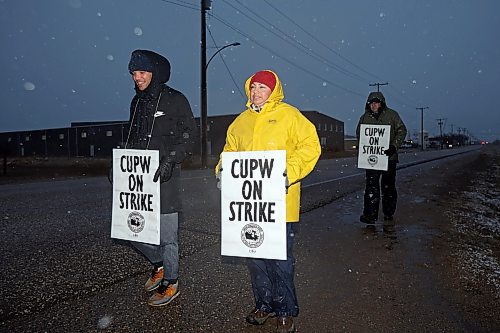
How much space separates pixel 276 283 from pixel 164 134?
154cm

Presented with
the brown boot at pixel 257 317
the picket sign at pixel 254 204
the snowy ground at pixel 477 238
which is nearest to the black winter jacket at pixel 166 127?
the picket sign at pixel 254 204

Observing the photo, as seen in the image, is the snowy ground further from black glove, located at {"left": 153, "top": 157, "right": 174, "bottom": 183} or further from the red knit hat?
black glove, located at {"left": 153, "top": 157, "right": 174, "bottom": 183}

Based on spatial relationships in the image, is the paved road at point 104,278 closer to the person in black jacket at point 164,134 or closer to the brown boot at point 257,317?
the brown boot at point 257,317

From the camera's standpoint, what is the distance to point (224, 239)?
344 centimetres

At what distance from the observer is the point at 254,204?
3289 mm

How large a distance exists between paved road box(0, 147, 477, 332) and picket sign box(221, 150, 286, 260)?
0.63 metres

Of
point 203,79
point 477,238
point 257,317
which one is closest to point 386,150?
point 477,238

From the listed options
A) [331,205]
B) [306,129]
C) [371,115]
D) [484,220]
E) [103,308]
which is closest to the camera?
[306,129]

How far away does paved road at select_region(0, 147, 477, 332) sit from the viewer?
11.3ft

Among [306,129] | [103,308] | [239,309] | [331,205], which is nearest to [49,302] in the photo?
[103,308]

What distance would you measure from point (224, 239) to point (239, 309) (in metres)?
0.69

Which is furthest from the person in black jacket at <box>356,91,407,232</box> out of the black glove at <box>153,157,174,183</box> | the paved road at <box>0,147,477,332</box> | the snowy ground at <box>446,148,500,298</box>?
the black glove at <box>153,157,174,183</box>

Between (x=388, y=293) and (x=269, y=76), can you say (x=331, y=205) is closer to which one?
(x=388, y=293)

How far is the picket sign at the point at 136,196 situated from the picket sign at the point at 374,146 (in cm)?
457
